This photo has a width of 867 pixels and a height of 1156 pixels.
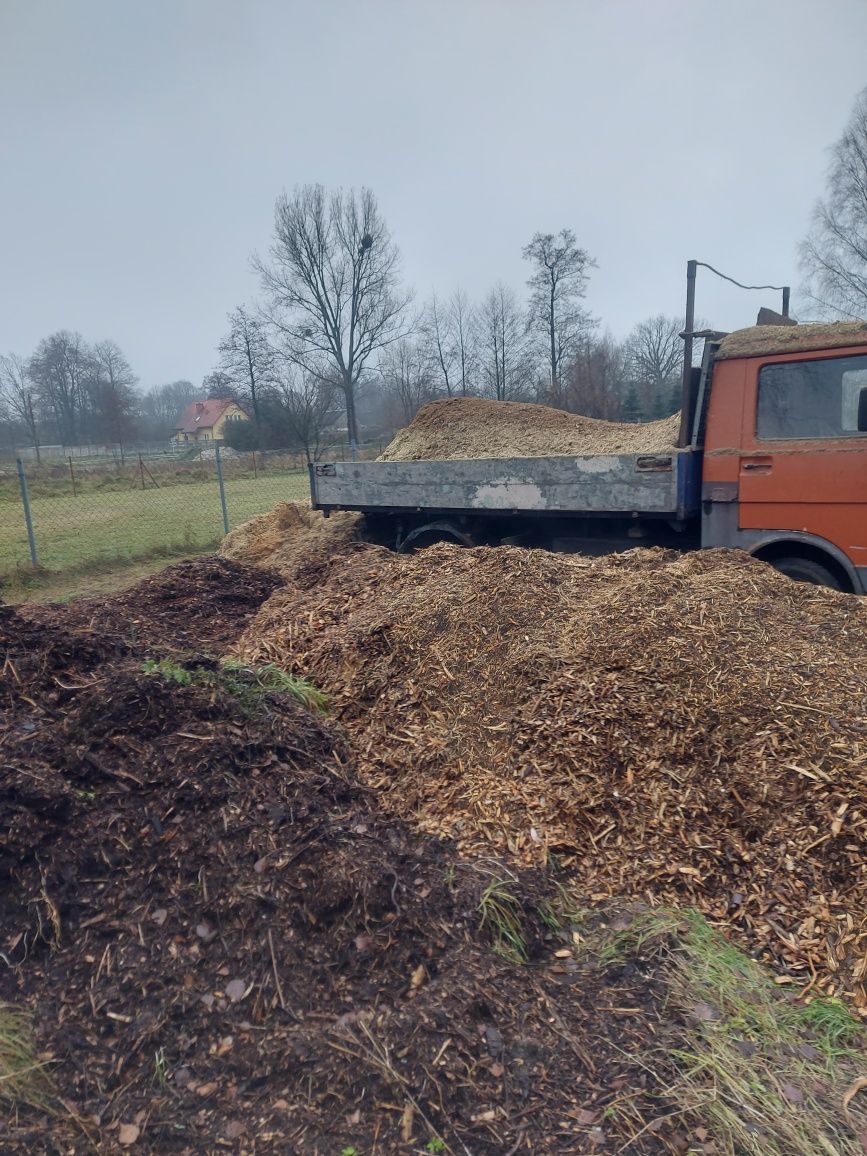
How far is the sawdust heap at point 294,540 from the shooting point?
26.5 feet

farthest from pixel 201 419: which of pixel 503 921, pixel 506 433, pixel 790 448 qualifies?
pixel 503 921

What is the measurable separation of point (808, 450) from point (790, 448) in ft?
0.42

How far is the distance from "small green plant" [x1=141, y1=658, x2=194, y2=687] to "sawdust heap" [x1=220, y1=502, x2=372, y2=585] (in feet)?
9.87

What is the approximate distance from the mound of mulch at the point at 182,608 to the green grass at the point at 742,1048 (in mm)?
3078

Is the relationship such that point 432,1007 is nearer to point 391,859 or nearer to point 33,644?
point 391,859

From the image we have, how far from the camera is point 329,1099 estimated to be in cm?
203

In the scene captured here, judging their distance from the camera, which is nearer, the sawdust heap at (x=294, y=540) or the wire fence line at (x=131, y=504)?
the sawdust heap at (x=294, y=540)

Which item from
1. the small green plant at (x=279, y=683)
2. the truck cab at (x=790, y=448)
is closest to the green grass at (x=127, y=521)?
the small green plant at (x=279, y=683)

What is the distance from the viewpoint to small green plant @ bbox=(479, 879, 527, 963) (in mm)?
2572

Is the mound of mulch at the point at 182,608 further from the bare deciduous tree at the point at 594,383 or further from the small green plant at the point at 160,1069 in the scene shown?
the bare deciduous tree at the point at 594,383

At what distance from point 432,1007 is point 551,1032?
1.19ft

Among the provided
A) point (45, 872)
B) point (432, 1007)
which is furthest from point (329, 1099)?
point (45, 872)

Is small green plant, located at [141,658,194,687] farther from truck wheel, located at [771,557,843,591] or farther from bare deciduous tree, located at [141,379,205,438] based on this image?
bare deciduous tree, located at [141,379,205,438]

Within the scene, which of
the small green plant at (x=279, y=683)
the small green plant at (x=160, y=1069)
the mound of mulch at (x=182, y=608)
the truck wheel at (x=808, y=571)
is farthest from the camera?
the truck wheel at (x=808, y=571)
